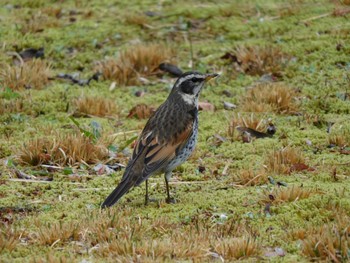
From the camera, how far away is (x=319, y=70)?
12594 millimetres

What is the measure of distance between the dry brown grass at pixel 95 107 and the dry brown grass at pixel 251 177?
3149 millimetres

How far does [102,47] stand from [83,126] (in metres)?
3.40

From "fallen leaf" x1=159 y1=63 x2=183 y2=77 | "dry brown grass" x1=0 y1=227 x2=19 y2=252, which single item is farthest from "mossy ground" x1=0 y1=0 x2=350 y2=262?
"fallen leaf" x1=159 y1=63 x2=183 y2=77

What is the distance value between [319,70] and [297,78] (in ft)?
1.43

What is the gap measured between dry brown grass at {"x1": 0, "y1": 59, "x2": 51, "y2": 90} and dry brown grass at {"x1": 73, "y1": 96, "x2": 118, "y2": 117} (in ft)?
3.93

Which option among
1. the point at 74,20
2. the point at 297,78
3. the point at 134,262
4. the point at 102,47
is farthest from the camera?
the point at 74,20

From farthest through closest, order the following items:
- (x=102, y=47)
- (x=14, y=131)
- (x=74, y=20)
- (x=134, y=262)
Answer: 1. (x=74, y=20)
2. (x=102, y=47)
3. (x=14, y=131)
4. (x=134, y=262)

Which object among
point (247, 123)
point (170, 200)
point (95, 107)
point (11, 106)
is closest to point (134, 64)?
point (95, 107)

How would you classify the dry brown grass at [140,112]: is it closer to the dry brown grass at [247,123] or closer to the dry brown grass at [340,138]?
the dry brown grass at [247,123]

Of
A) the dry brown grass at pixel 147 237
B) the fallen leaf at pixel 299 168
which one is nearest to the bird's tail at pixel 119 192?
the dry brown grass at pixel 147 237

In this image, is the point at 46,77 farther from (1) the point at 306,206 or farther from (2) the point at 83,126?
(1) the point at 306,206

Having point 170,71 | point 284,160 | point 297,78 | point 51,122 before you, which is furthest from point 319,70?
point 51,122

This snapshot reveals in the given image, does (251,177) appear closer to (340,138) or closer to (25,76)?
(340,138)

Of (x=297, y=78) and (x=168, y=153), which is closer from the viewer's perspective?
(x=168, y=153)
